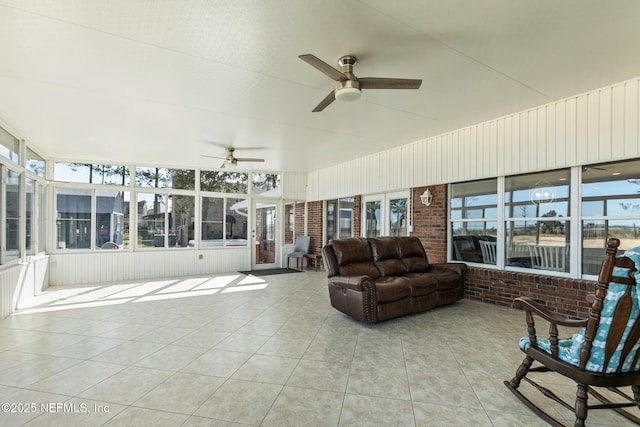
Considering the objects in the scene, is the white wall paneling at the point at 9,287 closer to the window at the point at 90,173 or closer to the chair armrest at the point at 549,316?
the window at the point at 90,173

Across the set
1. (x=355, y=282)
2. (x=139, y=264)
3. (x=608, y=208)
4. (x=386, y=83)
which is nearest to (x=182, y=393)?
(x=355, y=282)

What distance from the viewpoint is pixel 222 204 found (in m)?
7.86

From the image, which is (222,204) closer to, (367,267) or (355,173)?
(355,173)

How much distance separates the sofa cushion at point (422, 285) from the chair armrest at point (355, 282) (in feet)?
2.19

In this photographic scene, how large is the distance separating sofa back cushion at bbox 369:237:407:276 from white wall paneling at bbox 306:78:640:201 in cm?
154

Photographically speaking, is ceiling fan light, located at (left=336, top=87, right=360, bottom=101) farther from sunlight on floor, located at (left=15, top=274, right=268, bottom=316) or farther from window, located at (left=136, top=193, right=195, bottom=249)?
window, located at (left=136, top=193, right=195, bottom=249)

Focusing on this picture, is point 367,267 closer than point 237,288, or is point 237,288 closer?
point 367,267

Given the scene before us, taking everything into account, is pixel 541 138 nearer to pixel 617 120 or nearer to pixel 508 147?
pixel 508 147

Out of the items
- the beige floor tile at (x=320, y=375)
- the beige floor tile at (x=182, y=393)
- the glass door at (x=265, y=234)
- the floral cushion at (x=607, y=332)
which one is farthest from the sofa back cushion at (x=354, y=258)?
the glass door at (x=265, y=234)

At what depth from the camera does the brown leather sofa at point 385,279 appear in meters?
3.57

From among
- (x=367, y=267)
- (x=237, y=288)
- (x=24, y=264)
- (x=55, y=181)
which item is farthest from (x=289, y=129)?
(x=55, y=181)

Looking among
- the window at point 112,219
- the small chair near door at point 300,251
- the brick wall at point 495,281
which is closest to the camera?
the brick wall at point 495,281

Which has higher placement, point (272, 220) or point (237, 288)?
point (272, 220)

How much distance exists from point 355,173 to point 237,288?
148 inches
